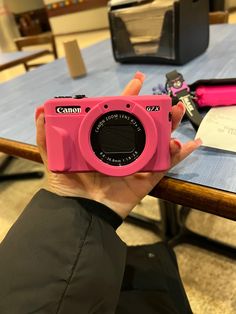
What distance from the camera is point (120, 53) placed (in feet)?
4.00

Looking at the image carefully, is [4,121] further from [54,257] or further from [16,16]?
[16,16]

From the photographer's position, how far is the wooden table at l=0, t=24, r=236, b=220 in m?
0.50

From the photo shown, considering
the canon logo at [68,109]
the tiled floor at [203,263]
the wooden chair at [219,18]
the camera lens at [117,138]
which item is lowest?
the tiled floor at [203,263]

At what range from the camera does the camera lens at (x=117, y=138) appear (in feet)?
1.44

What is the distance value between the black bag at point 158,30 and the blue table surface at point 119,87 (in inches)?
1.4

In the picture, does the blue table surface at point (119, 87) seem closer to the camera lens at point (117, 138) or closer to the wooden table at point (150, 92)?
the wooden table at point (150, 92)

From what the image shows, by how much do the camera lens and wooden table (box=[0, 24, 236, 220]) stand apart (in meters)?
0.11

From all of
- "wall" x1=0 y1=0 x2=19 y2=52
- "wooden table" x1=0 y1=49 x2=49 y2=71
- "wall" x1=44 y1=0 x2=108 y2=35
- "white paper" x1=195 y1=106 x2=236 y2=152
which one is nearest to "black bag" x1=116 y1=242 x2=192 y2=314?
"white paper" x1=195 y1=106 x2=236 y2=152

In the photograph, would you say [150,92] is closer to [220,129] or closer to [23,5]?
[220,129]

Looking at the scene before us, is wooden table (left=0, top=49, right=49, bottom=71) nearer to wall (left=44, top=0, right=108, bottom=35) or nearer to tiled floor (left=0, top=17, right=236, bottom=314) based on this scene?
tiled floor (left=0, top=17, right=236, bottom=314)

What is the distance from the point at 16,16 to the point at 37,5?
27.6 inches

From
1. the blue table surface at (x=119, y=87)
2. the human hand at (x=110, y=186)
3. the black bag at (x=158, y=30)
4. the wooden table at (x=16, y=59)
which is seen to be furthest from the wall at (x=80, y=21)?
the human hand at (x=110, y=186)

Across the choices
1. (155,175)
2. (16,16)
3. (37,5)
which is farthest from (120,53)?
(37,5)

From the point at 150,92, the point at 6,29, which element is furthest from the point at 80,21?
the point at 150,92
